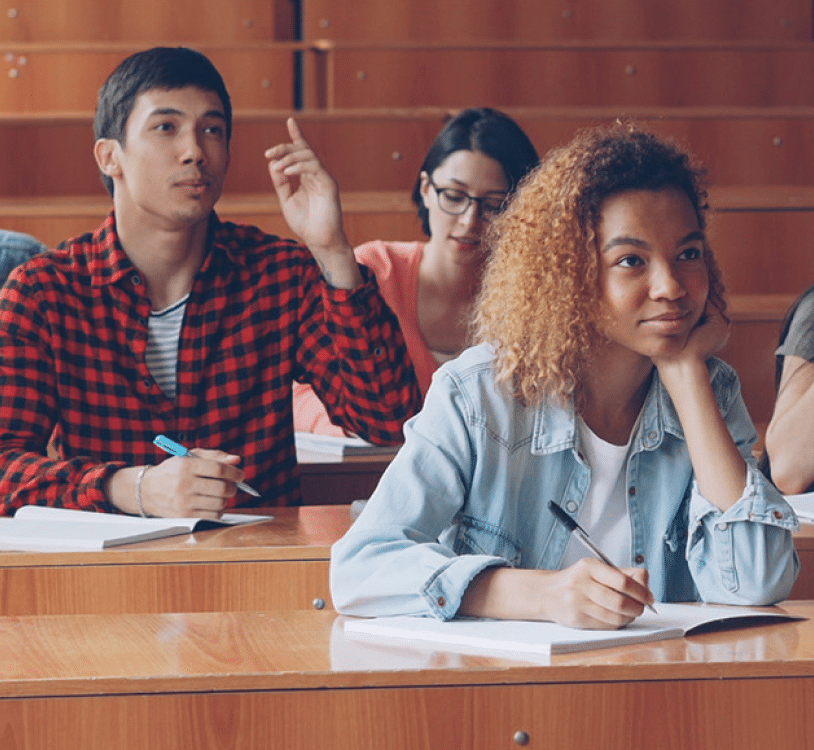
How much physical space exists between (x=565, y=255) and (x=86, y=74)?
316 cm

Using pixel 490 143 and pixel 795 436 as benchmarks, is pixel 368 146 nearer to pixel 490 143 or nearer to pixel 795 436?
pixel 490 143

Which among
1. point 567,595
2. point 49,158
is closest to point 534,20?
point 49,158

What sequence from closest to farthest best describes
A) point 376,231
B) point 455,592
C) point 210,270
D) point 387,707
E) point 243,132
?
point 387,707 < point 455,592 < point 210,270 < point 376,231 < point 243,132

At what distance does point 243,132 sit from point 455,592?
280 cm

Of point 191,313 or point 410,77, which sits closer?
point 191,313

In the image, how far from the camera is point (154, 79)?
6.49 ft

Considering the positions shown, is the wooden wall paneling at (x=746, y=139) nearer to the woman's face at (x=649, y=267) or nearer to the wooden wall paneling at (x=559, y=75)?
the wooden wall paneling at (x=559, y=75)

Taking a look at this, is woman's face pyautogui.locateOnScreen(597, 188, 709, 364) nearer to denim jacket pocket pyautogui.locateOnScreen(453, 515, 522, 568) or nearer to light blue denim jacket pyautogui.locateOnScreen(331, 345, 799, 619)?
light blue denim jacket pyautogui.locateOnScreen(331, 345, 799, 619)

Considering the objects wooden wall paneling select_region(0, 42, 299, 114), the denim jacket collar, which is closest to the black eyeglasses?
the denim jacket collar

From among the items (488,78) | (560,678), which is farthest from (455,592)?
(488,78)

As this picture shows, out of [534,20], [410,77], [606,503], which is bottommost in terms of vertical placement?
[606,503]

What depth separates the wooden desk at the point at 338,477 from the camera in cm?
205

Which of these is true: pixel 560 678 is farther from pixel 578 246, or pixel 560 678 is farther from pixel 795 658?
pixel 578 246

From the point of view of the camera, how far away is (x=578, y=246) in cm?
131
